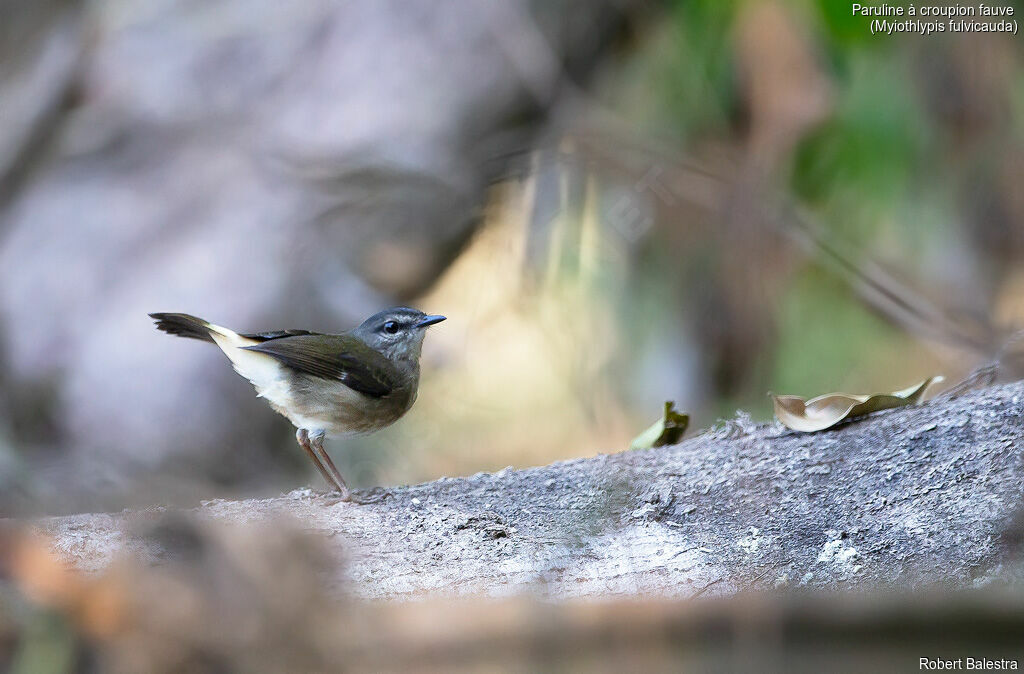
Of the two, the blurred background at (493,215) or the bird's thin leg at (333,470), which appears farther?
the blurred background at (493,215)

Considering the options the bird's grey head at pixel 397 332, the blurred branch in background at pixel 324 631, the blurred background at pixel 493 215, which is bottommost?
the blurred branch in background at pixel 324 631

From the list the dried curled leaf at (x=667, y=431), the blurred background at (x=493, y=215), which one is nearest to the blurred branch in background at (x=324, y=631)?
the dried curled leaf at (x=667, y=431)

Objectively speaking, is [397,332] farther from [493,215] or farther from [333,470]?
[493,215]

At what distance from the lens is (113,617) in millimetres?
1512

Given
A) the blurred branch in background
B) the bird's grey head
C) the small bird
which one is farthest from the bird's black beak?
the blurred branch in background

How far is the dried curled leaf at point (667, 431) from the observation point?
3094mm

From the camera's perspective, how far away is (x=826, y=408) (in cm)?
270

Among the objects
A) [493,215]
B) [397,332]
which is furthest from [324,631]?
[493,215]

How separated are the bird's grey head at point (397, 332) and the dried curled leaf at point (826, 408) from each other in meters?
1.38

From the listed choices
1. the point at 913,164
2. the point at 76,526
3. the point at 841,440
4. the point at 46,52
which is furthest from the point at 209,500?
the point at 46,52

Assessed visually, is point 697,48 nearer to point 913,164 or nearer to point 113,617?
point 913,164

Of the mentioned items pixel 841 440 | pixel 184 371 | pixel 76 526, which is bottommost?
pixel 76 526

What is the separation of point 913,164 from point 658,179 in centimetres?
128

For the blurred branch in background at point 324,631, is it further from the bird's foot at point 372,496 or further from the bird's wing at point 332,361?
the bird's wing at point 332,361
